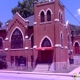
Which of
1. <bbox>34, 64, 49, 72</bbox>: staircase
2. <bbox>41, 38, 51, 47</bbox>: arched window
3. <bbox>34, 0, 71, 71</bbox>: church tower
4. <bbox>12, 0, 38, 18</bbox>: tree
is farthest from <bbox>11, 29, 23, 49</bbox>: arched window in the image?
<bbox>12, 0, 38, 18</bbox>: tree

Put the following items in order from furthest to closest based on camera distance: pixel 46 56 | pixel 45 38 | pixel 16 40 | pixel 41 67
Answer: pixel 16 40, pixel 46 56, pixel 45 38, pixel 41 67

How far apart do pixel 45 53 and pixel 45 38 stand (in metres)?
2.37

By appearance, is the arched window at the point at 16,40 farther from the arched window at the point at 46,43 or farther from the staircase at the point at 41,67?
the staircase at the point at 41,67

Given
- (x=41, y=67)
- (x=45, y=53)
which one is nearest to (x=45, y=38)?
(x=45, y=53)

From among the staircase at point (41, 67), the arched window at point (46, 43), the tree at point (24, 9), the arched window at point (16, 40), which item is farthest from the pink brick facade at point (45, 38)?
the tree at point (24, 9)

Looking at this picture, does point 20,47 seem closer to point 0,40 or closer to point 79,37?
point 0,40

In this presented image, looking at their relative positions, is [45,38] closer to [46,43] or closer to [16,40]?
[46,43]

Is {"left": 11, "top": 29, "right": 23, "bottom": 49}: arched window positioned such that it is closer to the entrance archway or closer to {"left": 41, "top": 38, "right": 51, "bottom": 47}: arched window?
the entrance archway

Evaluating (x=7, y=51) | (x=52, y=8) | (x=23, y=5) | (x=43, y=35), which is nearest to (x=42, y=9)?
(x=52, y=8)

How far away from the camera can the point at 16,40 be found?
3319 cm

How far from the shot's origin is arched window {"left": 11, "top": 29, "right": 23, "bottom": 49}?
32594 mm

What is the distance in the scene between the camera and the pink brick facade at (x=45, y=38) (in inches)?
1093

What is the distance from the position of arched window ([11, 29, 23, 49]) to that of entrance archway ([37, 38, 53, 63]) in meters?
4.86

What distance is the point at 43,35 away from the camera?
28.8 meters
